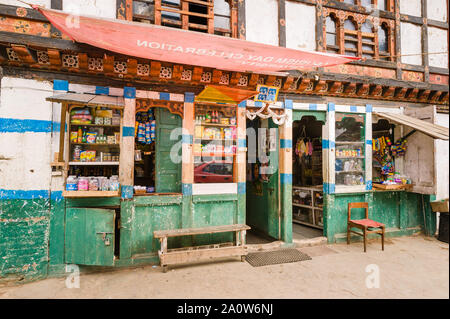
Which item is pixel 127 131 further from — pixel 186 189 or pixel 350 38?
pixel 350 38

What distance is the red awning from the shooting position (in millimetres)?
3336

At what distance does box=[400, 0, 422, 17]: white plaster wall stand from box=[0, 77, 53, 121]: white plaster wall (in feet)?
29.4

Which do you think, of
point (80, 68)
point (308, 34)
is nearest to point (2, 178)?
point (80, 68)

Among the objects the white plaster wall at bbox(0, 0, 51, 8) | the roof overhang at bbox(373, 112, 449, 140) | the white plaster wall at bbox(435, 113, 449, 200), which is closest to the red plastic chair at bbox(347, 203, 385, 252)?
the roof overhang at bbox(373, 112, 449, 140)

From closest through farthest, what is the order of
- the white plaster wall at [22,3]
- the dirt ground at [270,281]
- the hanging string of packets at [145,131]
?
the dirt ground at [270,281] → the white plaster wall at [22,3] → the hanging string of packets at [145,131]

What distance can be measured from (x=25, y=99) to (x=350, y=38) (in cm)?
735

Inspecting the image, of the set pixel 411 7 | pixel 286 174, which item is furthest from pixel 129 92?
pixel 411 7

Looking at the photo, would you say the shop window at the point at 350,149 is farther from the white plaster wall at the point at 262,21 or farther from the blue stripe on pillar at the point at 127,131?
the blue stripe on pillar at the point at 127,131

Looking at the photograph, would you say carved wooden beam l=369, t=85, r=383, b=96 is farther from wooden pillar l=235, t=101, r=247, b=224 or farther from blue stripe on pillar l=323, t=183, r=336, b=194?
wooden pillar l=235, t=101, r=247, b=224

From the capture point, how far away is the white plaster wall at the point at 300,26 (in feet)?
19.3

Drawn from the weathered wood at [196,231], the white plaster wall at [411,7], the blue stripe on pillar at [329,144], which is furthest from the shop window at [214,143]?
the white plaster wall at [411,7]

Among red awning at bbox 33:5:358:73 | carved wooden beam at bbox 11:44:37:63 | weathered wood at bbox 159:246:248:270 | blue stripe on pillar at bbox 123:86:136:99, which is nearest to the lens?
red awning at bbox 33:5:358:73

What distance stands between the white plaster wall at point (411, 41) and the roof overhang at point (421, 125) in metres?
1.70
